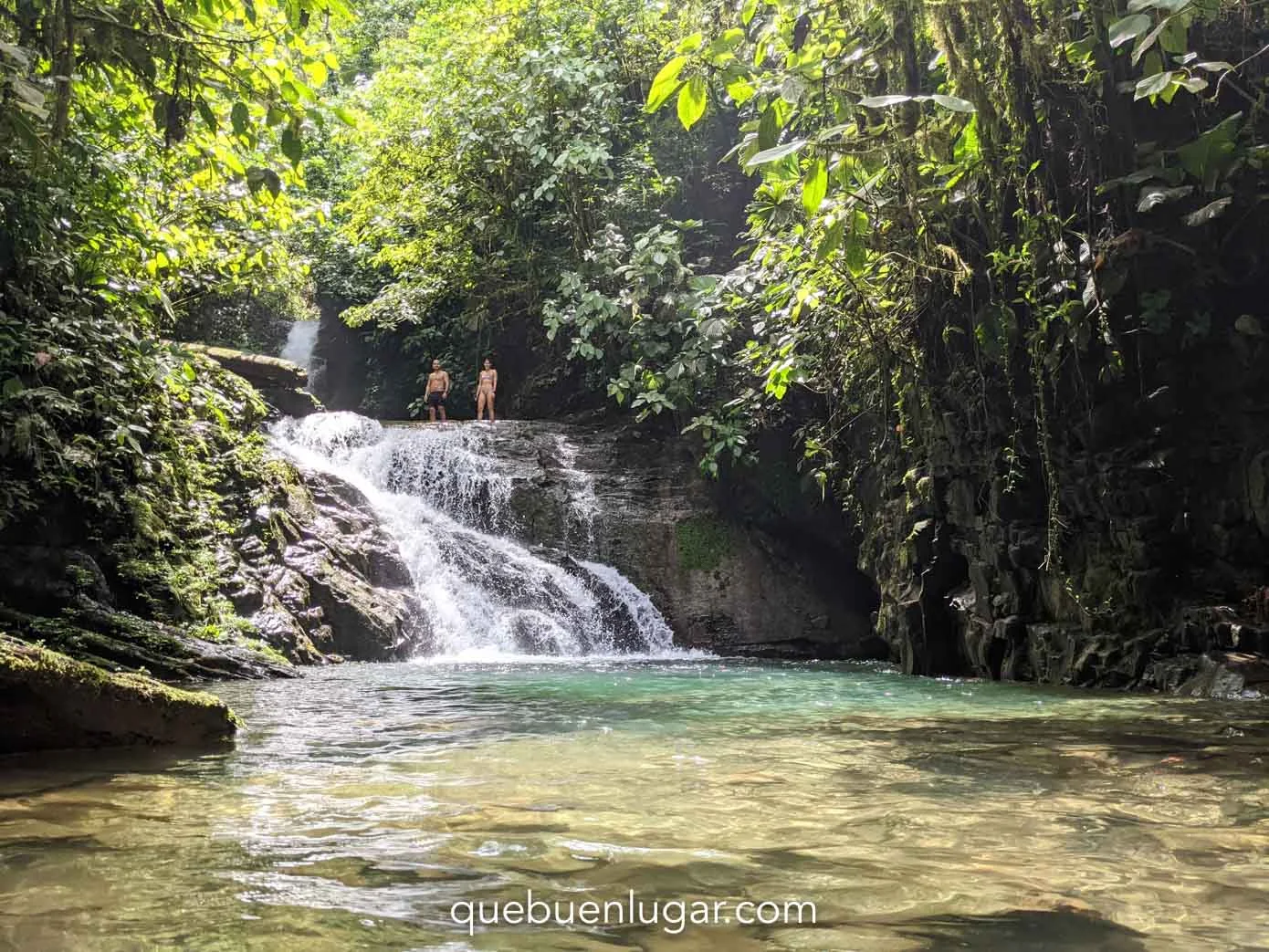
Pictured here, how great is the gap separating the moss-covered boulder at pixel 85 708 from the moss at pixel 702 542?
30.8 feet

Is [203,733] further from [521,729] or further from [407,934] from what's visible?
[407,934]

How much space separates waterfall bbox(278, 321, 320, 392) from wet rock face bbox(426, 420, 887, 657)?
11.8 metres

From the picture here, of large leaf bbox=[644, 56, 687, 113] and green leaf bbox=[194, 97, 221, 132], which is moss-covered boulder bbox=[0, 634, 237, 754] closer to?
green leaf bbox=[194, 97, 221, 132]

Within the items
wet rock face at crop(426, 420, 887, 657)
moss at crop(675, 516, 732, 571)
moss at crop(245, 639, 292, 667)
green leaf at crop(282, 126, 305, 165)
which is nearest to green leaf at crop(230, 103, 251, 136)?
green leaf at crop(282, 126, 305, 165)

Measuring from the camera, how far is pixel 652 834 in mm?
2559

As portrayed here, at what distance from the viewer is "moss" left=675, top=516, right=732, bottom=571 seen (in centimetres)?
1314

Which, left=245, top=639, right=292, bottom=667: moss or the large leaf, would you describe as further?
left=245, top=639, right=292, bottom=667: moss

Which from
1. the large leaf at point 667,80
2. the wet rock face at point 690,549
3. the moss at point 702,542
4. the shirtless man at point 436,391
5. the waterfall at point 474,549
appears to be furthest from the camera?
the shirtless man at point 436,391

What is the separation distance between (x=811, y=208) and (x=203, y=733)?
321cm

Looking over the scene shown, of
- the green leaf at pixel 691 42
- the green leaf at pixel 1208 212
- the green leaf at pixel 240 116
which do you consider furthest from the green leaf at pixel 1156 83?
the green leaf at pixel 1208 212

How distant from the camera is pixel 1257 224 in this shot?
6.82 metres

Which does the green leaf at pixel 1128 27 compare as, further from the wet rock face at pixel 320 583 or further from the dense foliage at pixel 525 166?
the dense foliage at pixel 525 166

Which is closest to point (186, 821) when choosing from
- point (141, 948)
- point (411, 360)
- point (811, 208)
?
point (141, 948)

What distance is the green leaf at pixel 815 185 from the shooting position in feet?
8.38
